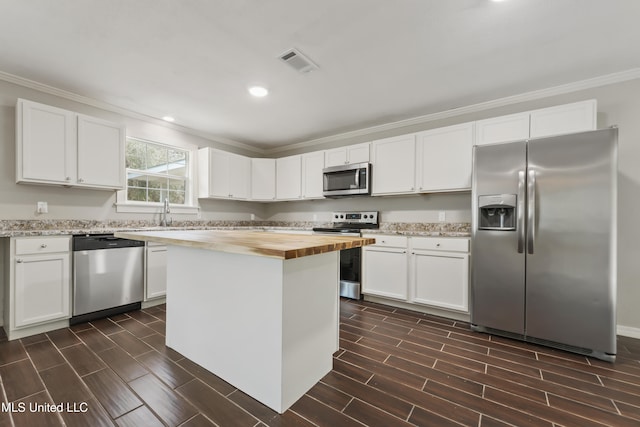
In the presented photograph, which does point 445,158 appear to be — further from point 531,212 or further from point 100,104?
point 100,104

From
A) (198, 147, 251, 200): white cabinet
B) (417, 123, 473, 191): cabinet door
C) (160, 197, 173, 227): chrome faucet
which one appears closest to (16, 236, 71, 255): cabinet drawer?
(160, 197, 173, 227): chrome faucet

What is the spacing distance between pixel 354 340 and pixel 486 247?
1.50 metres

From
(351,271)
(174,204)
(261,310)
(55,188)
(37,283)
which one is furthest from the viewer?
(174,204)

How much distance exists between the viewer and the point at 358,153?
3.89 meters

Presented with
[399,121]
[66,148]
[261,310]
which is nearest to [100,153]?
[66,148]

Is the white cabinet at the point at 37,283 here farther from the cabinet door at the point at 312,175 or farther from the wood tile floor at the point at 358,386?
the cabinet door at the point at 312,175

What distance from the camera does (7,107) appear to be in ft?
8.63

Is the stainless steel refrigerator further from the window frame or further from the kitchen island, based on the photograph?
the window frame

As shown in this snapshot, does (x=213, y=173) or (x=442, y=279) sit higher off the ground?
(x=213, y=173)

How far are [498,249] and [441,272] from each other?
649mm

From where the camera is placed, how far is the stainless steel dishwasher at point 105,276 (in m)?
2.66

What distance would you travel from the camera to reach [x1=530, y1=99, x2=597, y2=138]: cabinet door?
8.04 feet

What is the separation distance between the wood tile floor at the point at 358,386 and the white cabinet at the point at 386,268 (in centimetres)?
84

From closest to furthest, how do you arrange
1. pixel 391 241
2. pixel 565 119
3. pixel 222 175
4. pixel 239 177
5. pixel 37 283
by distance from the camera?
pixel 37 283, pixel 565 119, pixel 391 241, pixel 222 175, pixel 239 177
